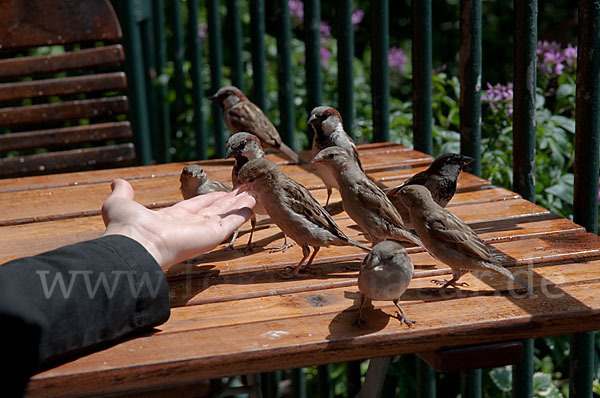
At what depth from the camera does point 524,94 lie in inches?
119

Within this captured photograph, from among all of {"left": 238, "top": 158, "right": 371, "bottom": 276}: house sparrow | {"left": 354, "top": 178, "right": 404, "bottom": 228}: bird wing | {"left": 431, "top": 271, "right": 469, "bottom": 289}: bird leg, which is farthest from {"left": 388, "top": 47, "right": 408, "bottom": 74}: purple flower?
{"left": 431, "top": 271, "right": 469, "bottom": 289}: bird leg

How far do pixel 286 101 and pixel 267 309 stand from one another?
2.34 metres

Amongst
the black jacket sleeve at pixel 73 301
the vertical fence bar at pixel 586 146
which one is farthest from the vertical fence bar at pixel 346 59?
the black jacket sleeve at pixel 73 301

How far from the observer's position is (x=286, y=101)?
14.2ft

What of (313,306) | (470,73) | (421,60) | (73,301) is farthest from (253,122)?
(73,301)

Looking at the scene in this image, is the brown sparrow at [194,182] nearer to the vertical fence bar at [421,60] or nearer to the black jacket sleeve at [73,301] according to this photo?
the black jacket sleeve at [73,301]

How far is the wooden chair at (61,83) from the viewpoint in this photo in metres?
4.64

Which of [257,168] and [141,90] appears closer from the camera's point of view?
[257,168]

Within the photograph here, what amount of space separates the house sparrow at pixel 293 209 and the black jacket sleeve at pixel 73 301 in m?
0.54

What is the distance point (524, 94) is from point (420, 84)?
0.81m

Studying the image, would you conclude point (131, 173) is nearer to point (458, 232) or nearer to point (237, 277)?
point (237, 277)

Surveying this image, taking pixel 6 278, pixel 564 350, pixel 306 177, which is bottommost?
pixel 564 350

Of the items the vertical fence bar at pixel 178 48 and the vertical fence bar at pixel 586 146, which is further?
the vertical fence bar at pixel 178 48

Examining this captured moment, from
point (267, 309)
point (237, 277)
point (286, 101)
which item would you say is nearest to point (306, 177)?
point (286, 101)
